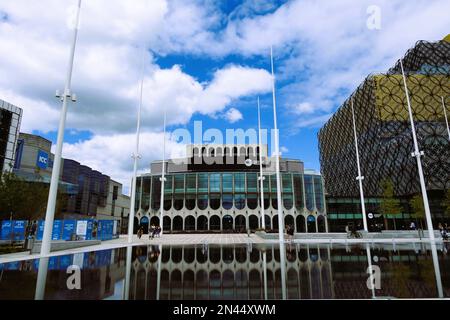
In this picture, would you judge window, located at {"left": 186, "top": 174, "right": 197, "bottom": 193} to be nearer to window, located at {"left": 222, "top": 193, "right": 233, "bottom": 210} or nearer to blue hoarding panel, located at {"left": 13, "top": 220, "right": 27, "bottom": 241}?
window, located at {"left": 222, "top": 193, "right": 233, "bottom": 210}

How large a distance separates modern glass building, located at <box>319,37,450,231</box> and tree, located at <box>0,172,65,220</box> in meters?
59.5

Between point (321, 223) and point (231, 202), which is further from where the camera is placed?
point (231, 202)

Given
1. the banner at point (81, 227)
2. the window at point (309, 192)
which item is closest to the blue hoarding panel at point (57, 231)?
the banner at point (81, 227)

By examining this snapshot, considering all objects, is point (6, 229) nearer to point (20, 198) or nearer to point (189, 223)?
point (20, 198)

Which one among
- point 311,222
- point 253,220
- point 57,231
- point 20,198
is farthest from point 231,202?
point 20,198

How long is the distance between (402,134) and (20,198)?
71871 millimetres

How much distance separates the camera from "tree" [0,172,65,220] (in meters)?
22.6

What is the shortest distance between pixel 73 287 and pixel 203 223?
58.0 m

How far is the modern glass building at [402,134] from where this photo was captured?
5709cm

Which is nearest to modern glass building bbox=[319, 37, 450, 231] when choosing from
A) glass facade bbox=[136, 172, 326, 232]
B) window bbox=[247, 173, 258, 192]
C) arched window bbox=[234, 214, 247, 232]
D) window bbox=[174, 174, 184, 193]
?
A: glass facade bbox=[136, 172, 326, 232]

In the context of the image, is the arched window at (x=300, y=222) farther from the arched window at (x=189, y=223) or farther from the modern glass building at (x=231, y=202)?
the arched window at (x=189, y=223)

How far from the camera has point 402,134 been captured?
2388 inches

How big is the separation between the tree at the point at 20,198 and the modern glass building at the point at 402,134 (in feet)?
195
